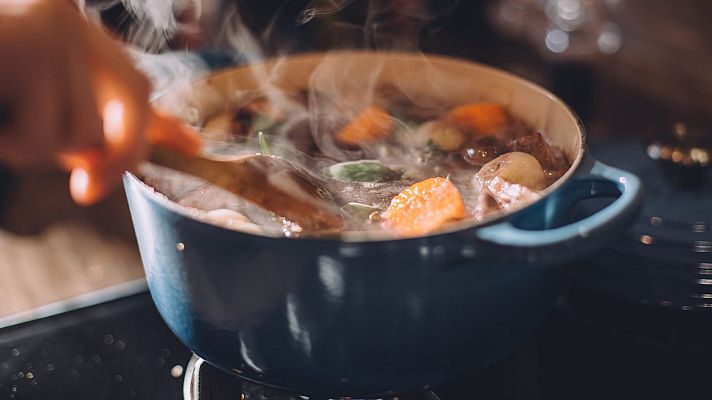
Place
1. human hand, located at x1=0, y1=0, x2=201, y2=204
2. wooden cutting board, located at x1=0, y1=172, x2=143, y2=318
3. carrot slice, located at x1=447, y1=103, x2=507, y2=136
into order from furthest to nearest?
wooden cutting board, located at x1=0, y1=172, x2=143, y2=318 < carrot slice, located at x1=447, y1=103, x2=507, y2=136 < human hand, located at x1=0, y1=0, x2=201, y2=204

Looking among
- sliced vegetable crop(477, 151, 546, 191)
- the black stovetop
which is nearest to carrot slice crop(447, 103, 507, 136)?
sliced vegetable crop(477, 151, 546, 191)

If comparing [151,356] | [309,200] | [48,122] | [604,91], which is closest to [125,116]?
[48,122]

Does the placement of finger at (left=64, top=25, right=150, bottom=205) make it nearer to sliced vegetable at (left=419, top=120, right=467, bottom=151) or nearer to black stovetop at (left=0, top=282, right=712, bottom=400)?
black stovetop at (left=0, top=282, right=712, bottom=400)

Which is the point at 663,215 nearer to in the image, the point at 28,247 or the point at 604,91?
the point at 28,247

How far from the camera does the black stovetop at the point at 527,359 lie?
0.79 metres

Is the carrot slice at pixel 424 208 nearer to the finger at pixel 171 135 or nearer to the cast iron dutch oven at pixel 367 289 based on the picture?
the cast iron dutch oven at pixel 367 289

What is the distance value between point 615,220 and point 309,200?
305mm

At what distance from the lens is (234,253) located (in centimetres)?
56

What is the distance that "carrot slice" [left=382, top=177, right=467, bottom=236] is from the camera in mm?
686

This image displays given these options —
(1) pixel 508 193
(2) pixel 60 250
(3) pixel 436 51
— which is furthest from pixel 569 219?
(3) pixel 436 51

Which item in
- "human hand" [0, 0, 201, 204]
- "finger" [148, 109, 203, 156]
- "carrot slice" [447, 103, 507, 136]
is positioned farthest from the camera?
"carrot slice" [447, 103, 507, 136]

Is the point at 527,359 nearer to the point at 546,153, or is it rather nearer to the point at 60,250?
the point at 546,153

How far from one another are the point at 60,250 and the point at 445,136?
0.67 meters

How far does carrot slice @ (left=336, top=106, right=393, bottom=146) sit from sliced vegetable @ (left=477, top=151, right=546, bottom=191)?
213mm
